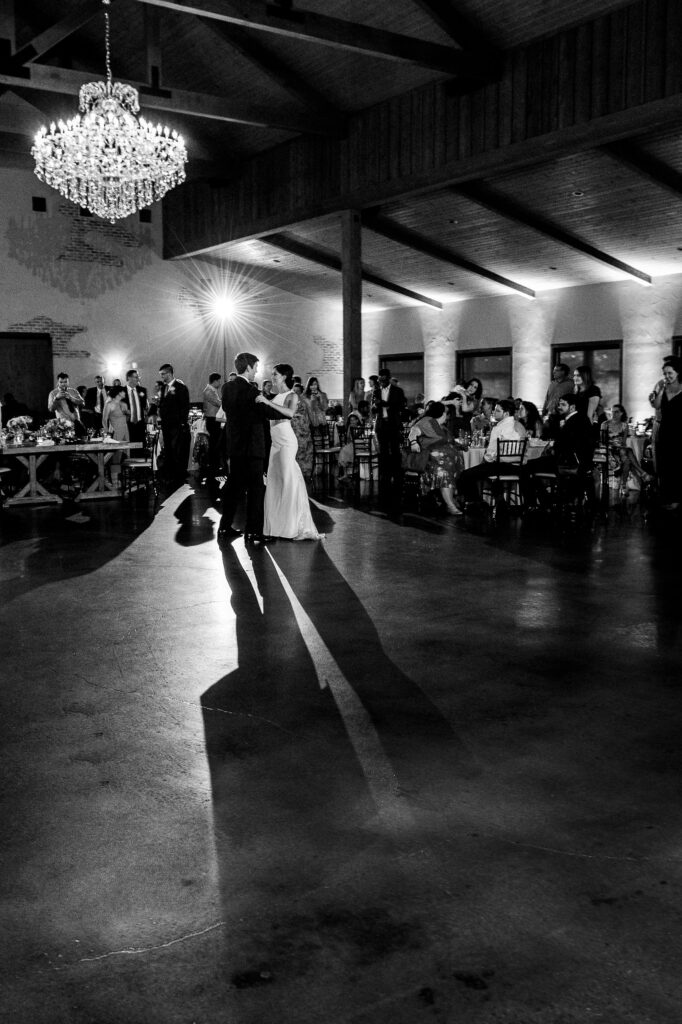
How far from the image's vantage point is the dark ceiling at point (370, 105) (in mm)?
9492

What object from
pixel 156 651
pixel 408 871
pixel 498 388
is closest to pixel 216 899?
pixel 408 871

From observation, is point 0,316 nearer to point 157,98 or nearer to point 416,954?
point 157,98

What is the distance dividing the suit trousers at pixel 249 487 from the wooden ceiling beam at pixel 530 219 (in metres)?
7.46

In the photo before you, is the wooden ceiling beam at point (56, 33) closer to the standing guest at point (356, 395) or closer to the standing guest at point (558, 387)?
→ the standing guest at point (356, 395)

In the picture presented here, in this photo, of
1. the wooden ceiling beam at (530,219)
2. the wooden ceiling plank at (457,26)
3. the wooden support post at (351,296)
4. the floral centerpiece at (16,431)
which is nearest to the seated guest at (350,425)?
the wooden support post at (351,296)

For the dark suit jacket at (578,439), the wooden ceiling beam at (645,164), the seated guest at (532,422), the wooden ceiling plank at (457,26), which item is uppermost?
the wooden ceiling plank at (457,26)

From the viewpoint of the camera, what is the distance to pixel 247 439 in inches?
269

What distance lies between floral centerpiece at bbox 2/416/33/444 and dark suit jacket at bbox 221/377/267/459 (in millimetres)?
3506

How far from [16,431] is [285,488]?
148 inches

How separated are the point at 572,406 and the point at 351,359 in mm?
4793

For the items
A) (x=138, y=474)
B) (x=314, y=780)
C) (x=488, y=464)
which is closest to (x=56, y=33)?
(x=138, y=474)

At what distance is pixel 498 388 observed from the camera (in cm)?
1752

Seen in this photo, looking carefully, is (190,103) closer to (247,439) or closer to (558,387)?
(558,387)

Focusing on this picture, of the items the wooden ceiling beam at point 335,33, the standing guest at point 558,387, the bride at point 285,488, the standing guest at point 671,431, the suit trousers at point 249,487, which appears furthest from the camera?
the standing guest at point 558,387
